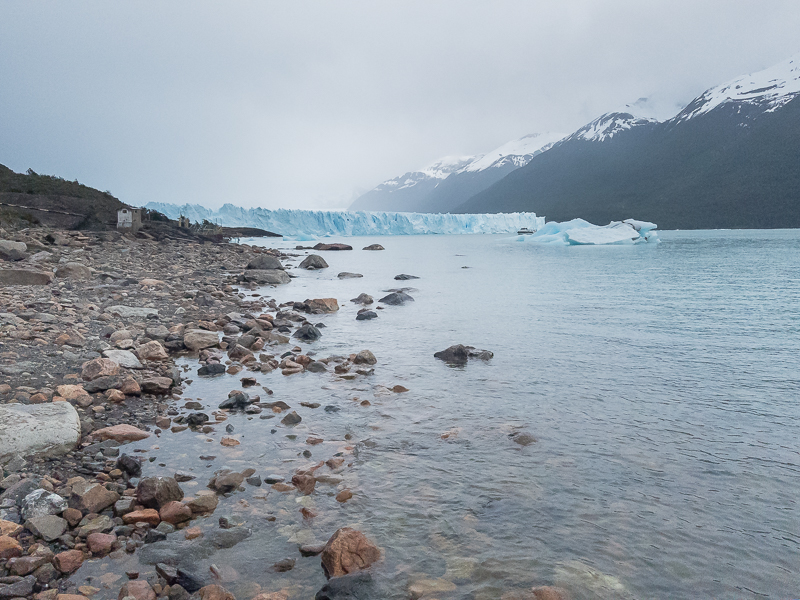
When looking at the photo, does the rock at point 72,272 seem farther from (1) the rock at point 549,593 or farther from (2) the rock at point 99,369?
(1) the rock at point 549,593

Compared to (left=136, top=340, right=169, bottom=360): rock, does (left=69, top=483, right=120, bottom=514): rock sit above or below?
below

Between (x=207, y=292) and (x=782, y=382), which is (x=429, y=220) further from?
(x=782, y=382)

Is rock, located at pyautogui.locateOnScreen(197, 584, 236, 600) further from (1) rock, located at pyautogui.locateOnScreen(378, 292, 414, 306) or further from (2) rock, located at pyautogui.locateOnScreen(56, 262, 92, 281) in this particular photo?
(2) rock, located at pyautogui.locateOnScreen(56, 262, 92, 281)

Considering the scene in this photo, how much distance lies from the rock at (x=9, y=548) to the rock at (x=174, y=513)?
82cm

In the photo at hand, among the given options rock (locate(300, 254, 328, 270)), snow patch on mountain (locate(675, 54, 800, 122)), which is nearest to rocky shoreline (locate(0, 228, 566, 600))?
rock (locate(300, 254, 328, 270))

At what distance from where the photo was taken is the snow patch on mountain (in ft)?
388

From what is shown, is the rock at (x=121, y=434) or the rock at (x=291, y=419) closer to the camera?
the rock at (x=121, y=434)

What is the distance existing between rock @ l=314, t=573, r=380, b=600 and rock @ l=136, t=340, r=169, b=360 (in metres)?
5.55

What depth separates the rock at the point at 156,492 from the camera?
137 inches

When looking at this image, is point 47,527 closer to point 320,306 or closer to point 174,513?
point 174,513

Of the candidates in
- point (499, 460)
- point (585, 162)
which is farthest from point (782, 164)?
point (499, 460)

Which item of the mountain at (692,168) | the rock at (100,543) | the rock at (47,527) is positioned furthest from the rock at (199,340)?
the mountain at (692,168)

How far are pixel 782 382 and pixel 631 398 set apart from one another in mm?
2416

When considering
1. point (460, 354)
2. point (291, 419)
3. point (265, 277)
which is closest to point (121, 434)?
point (291, 419)
